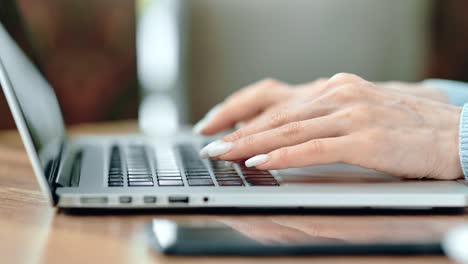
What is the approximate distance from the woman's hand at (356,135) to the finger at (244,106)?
317mm

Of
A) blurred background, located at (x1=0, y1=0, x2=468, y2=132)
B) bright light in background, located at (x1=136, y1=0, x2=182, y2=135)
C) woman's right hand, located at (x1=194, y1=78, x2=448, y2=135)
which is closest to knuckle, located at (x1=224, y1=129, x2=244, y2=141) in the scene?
woman's right hand, located at (x1=194, y1=78, x2=448, y2=135)

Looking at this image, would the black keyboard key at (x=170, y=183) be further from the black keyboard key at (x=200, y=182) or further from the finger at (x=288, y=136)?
the finger at (x=288, y=136)

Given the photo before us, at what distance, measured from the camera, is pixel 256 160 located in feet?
2.62

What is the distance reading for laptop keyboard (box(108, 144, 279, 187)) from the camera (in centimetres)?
74

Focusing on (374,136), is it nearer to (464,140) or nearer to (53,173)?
(464,140)

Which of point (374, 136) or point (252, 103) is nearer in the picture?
point (374, 136)

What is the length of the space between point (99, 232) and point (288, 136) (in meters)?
0.28

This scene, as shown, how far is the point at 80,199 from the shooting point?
675 mm

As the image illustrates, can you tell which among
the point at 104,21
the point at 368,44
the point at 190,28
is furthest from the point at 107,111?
the point at 368,44

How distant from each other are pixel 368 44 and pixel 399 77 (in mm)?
242

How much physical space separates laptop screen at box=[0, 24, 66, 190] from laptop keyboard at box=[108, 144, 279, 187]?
75mm

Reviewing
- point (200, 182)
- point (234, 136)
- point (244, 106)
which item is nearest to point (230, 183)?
Answer: point (200, 182)

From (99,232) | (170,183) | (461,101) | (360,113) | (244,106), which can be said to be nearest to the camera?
(99,232)

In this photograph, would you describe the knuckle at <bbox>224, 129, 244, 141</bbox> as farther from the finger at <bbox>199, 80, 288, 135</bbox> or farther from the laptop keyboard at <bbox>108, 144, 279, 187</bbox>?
the finger at <bbox>199, 80, 288, 135</bbox>
